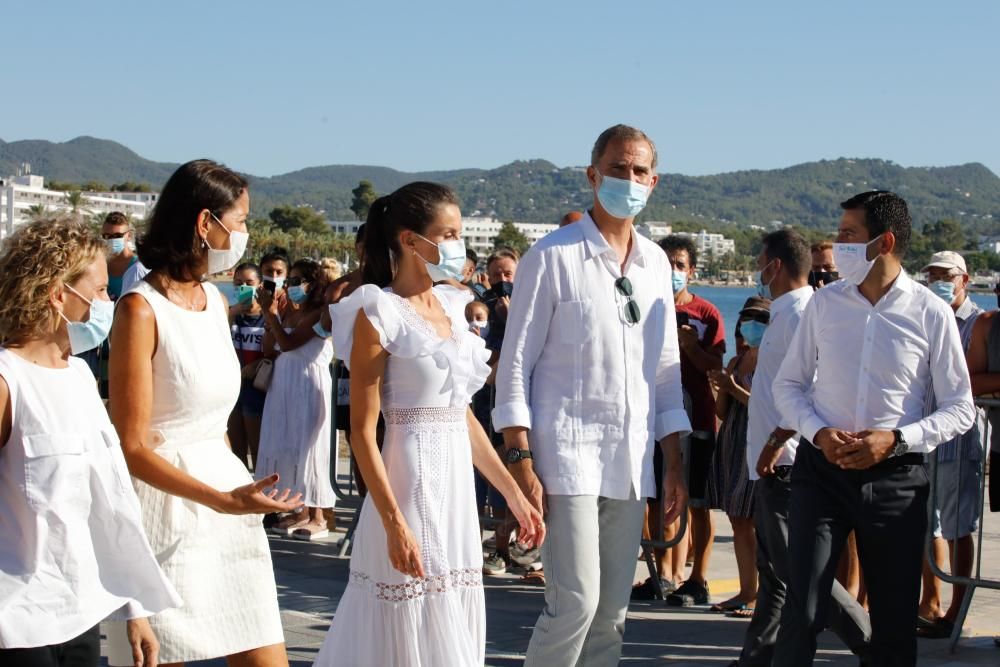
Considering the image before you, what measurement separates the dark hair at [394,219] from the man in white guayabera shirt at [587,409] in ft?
1.48

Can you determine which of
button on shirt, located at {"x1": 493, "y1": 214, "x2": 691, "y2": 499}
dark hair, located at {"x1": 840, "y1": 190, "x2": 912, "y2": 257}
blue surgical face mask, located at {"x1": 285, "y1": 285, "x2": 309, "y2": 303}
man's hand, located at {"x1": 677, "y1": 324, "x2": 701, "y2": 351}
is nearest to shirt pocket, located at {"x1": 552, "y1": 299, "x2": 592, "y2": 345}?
button on shirt, located at {"x1": 493, "y1": 214, "x2": 691, "y2": 499}

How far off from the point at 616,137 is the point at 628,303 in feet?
2.23

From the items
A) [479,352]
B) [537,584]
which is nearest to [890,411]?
[479,352]

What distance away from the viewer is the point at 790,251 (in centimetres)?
676

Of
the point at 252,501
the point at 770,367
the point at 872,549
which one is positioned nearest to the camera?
the point at 252,501

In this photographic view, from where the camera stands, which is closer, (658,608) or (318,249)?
(658,608)

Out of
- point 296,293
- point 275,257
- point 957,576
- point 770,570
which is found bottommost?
point 957,576

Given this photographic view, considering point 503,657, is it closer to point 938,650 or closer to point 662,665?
point 662,665

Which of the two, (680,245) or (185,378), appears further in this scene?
(680,245)

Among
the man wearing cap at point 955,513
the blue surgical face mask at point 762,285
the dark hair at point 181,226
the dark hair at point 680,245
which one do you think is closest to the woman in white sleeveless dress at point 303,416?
the dark hair at point 680,245

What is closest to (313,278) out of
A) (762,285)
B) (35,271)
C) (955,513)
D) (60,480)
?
(762,285)

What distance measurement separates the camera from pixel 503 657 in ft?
22.1

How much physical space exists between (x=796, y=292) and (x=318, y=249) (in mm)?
149196

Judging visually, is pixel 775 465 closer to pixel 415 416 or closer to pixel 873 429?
pixel 873 429
